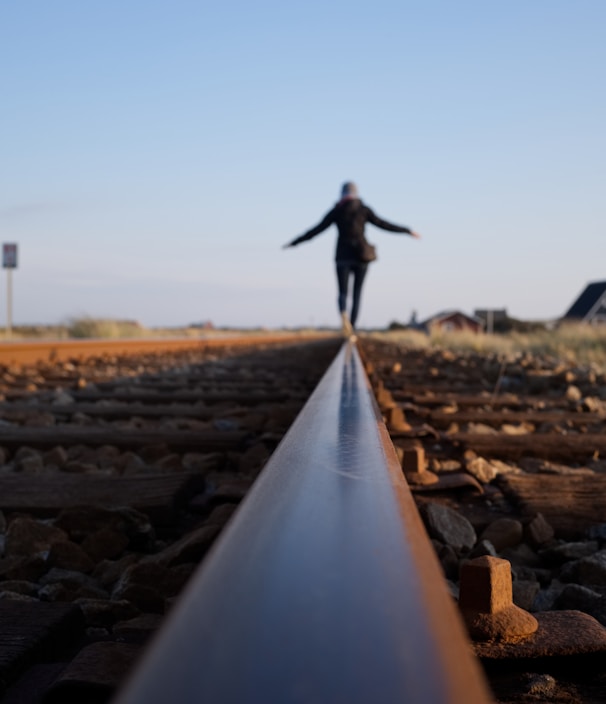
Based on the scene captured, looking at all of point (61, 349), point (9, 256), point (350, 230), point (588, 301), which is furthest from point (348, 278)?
point (588, 301)

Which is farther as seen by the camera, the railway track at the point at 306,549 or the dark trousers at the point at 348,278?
the dark trousers at the point at 348,278

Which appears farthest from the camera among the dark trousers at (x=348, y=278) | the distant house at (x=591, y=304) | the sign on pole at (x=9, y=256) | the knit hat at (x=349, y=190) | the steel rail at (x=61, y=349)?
the distant house at (x=591, y=304)

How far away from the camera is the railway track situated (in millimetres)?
584

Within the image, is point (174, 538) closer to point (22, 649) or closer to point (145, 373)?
point (22, 649)

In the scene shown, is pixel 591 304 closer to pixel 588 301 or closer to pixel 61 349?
pixel 588 301

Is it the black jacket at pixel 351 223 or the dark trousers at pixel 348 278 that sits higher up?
the black jacket at pixel 351 223

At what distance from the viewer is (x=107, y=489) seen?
100 inches

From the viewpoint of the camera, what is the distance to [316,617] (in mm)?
625

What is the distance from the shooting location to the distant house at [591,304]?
46.4 m

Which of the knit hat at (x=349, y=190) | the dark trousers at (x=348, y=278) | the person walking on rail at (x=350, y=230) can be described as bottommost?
the dark trousers at (x=348, y=278)

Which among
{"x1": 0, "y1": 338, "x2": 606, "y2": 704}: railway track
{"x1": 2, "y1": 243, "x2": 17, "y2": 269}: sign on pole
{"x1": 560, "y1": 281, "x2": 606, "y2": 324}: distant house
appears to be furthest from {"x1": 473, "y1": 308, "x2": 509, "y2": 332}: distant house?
{"x1": 0, "y1": 338, "x2": 606, "y2": 704}: railway track

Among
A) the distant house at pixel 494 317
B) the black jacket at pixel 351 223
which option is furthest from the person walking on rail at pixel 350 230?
the distant house at pixel 494 317

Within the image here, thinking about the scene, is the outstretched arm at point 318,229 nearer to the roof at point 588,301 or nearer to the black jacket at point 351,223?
the black jacket at point 351,223

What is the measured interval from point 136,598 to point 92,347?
392 inches
